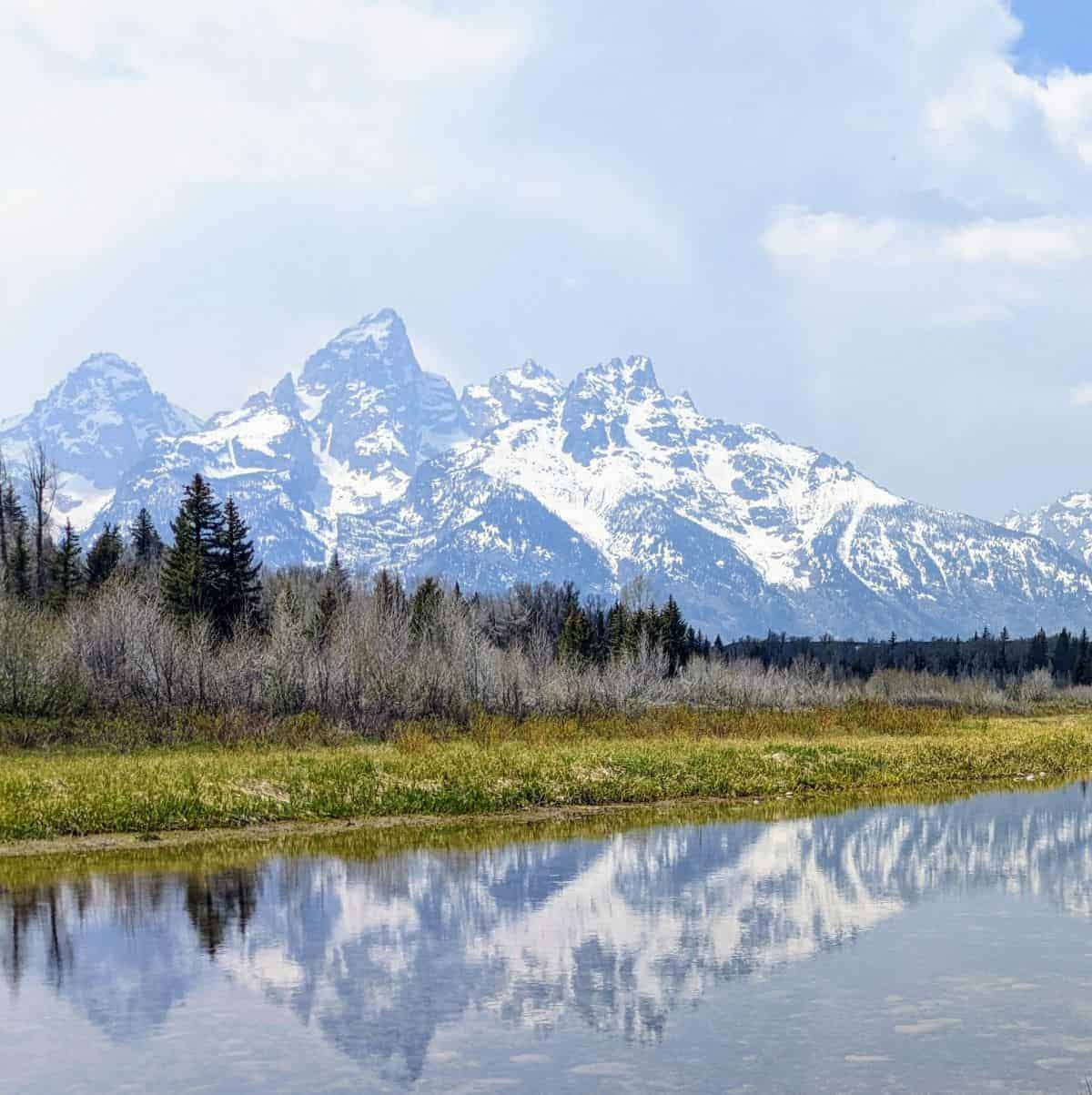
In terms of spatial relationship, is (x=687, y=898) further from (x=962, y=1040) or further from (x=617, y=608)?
(x=617, y=608)

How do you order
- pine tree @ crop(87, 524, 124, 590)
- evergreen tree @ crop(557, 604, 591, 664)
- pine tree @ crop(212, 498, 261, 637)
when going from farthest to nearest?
evergreen tree @ crop(557, 604, 591, 664) < pine tree @ crop(87, 524, 124, 590) < pine tree @ crop(212, 498, 261, 637)

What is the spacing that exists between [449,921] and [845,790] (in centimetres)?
2851

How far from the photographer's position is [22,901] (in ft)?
87.2

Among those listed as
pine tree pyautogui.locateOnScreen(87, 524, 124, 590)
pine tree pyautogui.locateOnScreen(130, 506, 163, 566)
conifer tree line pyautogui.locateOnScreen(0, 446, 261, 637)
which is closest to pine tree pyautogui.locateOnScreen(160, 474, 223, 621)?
conifer tree line pyautogui.locateOnScreen(0, 446, 261, 637)

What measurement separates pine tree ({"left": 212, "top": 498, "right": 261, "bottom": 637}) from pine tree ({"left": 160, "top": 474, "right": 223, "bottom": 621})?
0.29 m

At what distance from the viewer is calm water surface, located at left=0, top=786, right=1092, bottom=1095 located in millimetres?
15875

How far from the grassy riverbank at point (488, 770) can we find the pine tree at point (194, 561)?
3720cm

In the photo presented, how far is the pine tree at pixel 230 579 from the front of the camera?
98856 mm

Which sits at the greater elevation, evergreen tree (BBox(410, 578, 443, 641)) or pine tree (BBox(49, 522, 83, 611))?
pine tree (BBox(49, 522, 83, 611))

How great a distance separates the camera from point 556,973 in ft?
67.4

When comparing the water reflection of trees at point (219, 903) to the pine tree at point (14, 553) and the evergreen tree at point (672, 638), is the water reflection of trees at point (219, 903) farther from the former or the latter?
the evergreen tree at point (672, 638)

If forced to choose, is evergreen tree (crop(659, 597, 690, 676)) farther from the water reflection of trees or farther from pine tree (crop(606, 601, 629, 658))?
the water reflection of trees

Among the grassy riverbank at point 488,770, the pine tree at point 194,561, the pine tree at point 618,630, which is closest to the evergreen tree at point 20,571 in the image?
the pine tree at point 194,561

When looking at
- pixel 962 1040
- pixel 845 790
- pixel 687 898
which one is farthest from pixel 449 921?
pixel 845 790
